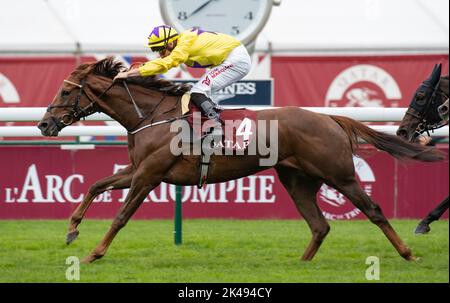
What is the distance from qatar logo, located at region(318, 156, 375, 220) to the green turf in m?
0.17

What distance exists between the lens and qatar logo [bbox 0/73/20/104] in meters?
12.2

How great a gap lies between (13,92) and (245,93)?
4.75 meters

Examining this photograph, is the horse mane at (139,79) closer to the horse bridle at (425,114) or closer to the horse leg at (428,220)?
the horse bridle at (425,114)

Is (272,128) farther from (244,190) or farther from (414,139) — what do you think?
(244,190)

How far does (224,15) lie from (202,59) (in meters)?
1.57

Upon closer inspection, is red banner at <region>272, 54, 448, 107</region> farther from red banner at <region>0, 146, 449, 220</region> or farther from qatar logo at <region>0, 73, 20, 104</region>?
qatar logo at <region>0, 73, 20, 104</region>

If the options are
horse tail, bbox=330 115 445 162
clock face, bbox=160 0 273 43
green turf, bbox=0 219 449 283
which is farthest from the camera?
clock face, bbox=160 0 273 43

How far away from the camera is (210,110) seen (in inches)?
282

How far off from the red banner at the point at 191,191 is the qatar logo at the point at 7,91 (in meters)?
2.85

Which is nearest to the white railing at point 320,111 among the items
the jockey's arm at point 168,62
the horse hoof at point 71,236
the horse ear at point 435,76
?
the horse ear at point 435,76

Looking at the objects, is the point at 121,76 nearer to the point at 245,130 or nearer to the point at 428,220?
the point at 245,130

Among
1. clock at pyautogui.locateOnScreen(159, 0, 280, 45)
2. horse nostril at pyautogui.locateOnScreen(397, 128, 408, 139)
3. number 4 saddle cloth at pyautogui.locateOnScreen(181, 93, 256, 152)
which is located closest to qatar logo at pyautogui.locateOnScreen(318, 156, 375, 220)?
clock at pyautogui.locateOnScreen(159, 0, 280, 45)

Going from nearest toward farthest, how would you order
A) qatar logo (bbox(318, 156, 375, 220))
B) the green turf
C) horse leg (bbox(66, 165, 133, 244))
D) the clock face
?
the green turf < horse leg (bbox(66, 165, 133, 244)) < the clock face < qatar logo (bbox(318, 156, 375, 220))

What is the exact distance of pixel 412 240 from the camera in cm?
833
